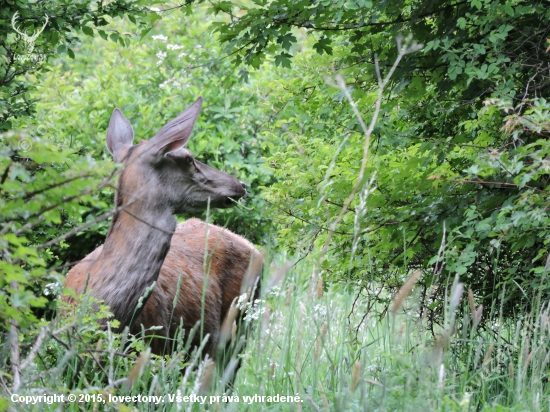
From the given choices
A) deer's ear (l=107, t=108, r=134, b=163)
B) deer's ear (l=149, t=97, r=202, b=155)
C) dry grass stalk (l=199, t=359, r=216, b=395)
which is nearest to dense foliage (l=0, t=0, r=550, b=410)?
deer's ear (l=107, t=108, r=134, b=163)

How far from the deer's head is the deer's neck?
0.14 meters

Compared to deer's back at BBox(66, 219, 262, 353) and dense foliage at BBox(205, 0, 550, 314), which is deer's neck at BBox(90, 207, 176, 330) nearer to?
deer's back at BBox(66, 219, 262, 353)

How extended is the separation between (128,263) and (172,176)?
0.72m

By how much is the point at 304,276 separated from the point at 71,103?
14.0ft

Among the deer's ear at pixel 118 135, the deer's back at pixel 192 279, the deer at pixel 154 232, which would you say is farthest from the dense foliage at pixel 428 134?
the deer's ear at pixel 118 135

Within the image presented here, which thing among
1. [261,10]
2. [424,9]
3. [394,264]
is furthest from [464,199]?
[261,10]

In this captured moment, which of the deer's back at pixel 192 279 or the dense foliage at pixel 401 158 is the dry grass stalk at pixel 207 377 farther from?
the deer's back at pixel 192 279

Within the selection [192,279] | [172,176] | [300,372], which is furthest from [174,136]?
[300,372]

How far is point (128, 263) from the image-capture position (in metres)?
4.70

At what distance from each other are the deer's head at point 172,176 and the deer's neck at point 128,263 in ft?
0.45

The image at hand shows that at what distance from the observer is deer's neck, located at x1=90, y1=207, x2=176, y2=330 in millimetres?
4574

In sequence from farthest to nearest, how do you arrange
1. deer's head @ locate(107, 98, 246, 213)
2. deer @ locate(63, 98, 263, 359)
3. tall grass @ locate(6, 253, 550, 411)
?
deer's head @ locate(107, 98, 246, 213) < deer @ locate(63, 98, 263, 359) < tall grass @ locate(6, 253, 550, 411)

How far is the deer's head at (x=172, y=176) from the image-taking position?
4980mm

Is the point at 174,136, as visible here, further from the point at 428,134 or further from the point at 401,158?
the point at 428,134
